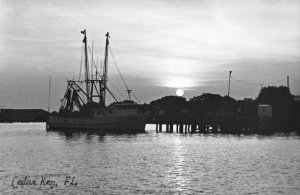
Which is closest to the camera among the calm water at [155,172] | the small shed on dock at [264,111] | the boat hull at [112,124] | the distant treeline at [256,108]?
the calm water at [155,172]

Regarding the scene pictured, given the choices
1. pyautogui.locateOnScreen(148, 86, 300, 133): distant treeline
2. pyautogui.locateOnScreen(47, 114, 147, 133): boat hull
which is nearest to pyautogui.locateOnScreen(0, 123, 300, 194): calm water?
pyautogui.locateOnScreen(47, 114, 147, 133): boat hull

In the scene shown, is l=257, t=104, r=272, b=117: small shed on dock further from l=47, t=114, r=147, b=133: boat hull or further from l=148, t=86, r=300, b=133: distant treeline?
l=47, t=114, r=147, b=133: boat hull

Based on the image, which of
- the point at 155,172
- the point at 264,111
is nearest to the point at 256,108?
the point at 264,111

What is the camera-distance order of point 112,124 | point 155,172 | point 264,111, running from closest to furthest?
1. point 155,172
2. point 112,124
3. point 264,111

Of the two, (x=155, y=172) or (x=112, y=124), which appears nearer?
(x=155, y=172)

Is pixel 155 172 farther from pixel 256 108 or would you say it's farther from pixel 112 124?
pixel 256 108

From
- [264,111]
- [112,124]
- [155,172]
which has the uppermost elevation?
[264,111]

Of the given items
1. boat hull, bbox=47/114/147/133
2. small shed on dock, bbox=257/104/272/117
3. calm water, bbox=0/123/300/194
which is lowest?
calm water, bbox=0/123/300/194

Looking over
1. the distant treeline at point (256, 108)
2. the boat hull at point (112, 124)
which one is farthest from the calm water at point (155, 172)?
the distant treeline at point (256, 108)

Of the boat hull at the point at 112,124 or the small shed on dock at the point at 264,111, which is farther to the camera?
the small shed on dock at the point at 264,111

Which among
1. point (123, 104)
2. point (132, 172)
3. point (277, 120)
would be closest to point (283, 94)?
point (277, 120)

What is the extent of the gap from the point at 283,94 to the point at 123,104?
233 ft

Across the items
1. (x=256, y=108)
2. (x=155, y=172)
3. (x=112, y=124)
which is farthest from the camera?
(x=256, y=108)

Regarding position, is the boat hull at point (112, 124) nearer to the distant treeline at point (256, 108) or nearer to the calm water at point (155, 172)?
the distant treeline at point (256, 108)
